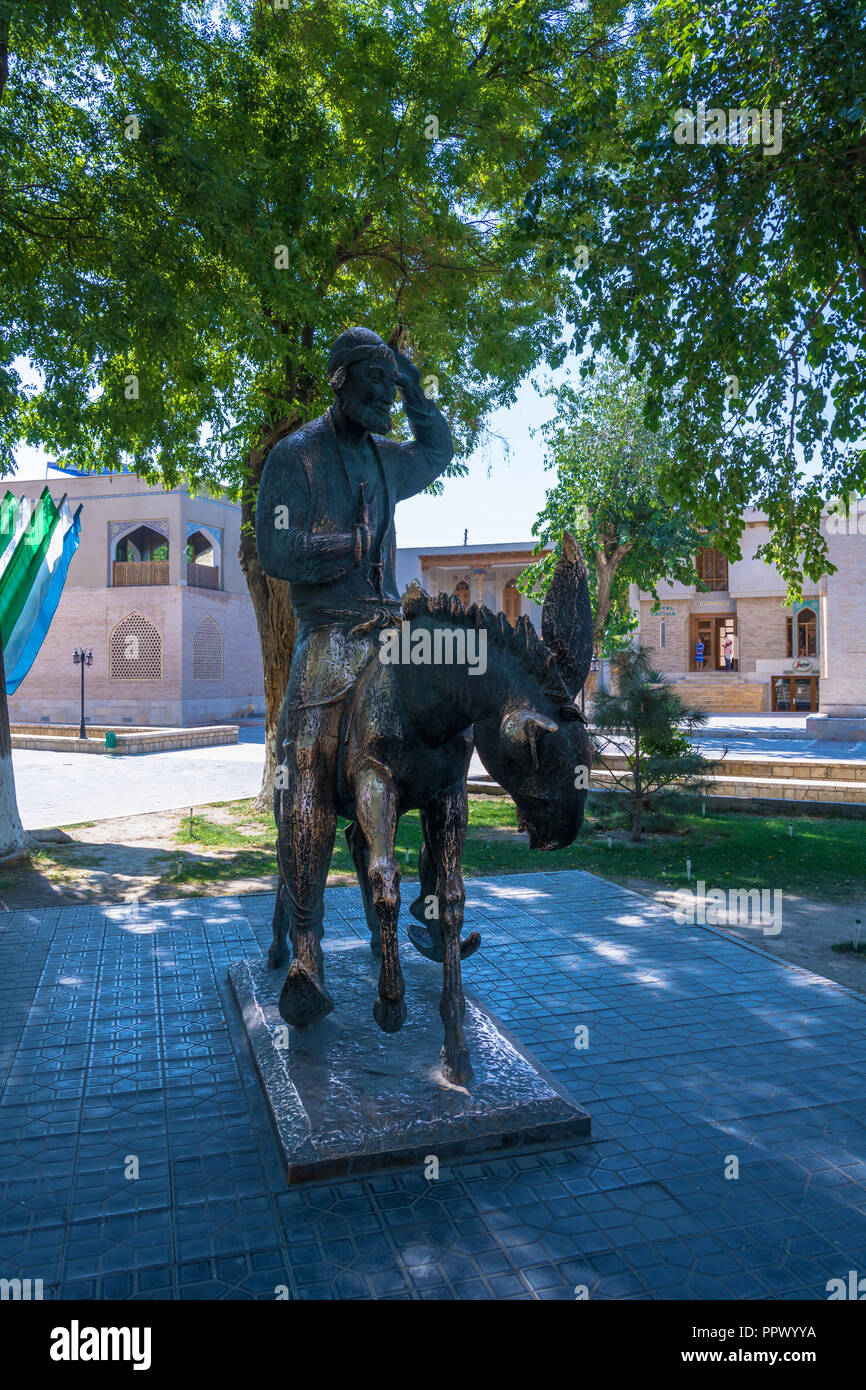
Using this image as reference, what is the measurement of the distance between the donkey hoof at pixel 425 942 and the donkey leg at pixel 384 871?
0.76m

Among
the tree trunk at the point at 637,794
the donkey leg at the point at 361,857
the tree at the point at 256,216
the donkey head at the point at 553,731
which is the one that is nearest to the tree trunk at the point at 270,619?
the tree at the point at 256,216

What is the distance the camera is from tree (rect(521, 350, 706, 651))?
61.6 feet

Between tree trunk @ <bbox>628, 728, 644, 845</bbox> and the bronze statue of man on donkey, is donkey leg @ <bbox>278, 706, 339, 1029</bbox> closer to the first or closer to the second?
the bronze statue of man on donkey

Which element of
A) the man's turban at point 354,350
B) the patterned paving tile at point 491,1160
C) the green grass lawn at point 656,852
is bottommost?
the green grass lawn at point 656,852

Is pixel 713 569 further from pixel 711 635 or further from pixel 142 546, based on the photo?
pixel 142 546

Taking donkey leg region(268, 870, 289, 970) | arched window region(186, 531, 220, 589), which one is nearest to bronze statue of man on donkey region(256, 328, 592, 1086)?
donkey leg region(268, 870, 289, 970)

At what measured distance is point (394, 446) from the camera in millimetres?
3811

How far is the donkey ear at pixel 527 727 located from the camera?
8.71ft

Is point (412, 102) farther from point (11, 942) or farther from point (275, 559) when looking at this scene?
point (11, 942)

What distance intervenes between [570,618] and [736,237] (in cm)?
546

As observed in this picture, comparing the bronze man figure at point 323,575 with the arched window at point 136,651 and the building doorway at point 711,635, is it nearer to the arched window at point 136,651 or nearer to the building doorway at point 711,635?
the arched window at point 136,651

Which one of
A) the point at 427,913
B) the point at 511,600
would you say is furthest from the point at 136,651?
the point at 427,913

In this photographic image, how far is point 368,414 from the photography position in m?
3.55
